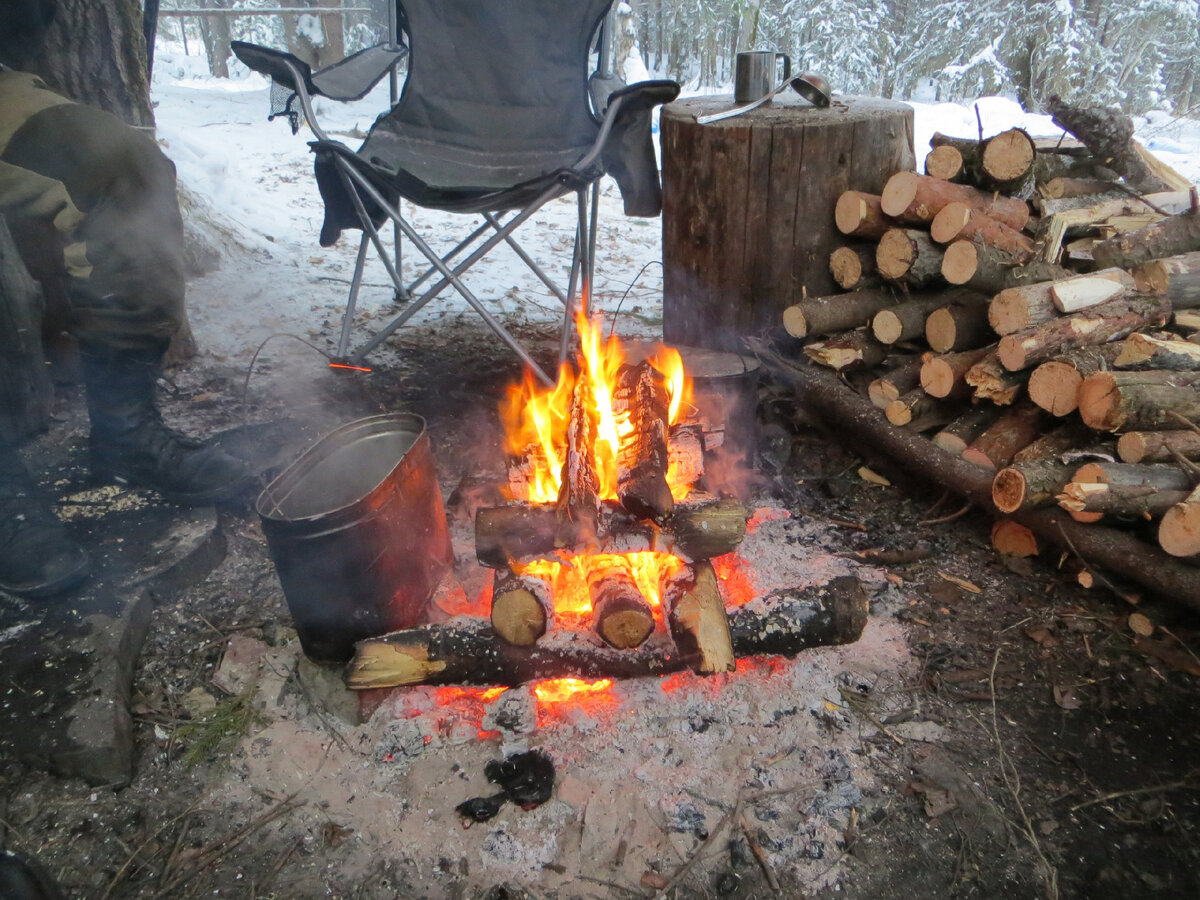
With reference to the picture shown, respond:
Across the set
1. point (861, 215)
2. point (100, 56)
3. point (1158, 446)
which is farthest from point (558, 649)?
point (100, 56)

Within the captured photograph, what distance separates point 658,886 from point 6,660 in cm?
150

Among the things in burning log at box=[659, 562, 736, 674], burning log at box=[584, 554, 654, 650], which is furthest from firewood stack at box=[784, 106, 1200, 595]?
burning log at box=[584, 554, 654, 650]

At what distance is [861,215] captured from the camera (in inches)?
98.6

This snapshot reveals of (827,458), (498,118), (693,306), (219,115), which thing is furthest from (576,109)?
(219,115)

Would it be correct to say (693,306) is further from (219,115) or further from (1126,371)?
(219,115)

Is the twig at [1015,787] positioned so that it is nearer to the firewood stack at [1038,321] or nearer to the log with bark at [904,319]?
the firewood stack at [1038,321]

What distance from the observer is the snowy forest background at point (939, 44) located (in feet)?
25.8

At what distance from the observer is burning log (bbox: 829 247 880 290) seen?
103 inches

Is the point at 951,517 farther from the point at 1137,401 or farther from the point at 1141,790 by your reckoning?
the point at 1141,790

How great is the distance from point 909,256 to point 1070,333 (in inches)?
21.6

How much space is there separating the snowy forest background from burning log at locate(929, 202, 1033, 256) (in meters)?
4.29

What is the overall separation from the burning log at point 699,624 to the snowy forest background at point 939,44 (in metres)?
5.68

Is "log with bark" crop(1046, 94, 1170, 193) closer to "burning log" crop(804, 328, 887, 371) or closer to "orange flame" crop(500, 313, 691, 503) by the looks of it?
"burning log" crop(804, 328, 887, 371)

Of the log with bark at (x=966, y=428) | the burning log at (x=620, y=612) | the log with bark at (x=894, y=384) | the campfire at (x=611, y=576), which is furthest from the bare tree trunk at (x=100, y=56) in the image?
the log with bark at (x=966, y=428)
